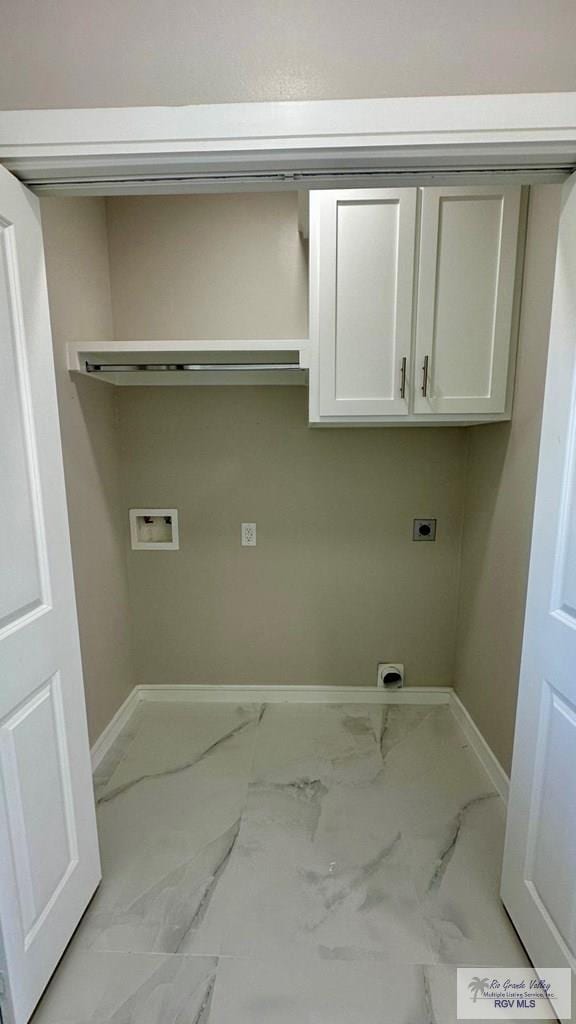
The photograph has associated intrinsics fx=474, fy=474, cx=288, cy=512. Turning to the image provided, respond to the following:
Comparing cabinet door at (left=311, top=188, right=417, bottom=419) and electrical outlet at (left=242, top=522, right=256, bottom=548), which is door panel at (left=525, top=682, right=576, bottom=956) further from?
electrical outlet at (left=242, top=522, right=256, bottom=548)

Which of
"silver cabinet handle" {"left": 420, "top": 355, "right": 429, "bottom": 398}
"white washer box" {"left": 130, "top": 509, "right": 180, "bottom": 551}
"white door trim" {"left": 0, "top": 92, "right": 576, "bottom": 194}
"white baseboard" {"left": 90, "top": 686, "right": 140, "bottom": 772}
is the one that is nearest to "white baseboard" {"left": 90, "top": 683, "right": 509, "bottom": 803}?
"white baseboard" {"left": 90, "top": 686, "right": 140, "bottom": 772}

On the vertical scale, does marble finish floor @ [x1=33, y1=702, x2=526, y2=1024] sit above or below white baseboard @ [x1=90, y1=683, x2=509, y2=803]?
below

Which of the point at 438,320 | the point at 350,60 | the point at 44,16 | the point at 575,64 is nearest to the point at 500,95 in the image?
the point at 575,64

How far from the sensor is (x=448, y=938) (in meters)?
1.36

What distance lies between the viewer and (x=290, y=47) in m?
1.00

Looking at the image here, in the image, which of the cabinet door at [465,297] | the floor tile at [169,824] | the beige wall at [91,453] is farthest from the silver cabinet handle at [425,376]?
the floor tile at [169,824]

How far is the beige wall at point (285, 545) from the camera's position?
7.64ft

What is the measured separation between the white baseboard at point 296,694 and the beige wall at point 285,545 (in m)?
0.05

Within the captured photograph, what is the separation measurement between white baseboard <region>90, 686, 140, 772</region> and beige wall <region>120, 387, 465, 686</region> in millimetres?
123

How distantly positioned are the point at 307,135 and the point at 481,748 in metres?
2.28

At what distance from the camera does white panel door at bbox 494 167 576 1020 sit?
1110mm

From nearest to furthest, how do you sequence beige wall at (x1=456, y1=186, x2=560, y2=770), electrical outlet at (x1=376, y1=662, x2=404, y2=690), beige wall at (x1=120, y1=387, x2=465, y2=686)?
beige wall at (x1=456, y1=186, x2=560, y2=770), beige wall at (x1=120, y1=387, x2=465, y2=686), electrical outlet at (x1=376, y1=662, x2=404, y2=690)

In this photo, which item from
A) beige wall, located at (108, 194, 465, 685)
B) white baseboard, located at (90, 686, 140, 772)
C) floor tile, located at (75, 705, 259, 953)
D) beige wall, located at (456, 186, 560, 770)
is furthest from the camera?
beige wall, located at (108, 194, 465, 685)

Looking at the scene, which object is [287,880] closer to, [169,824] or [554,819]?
[169,824]
